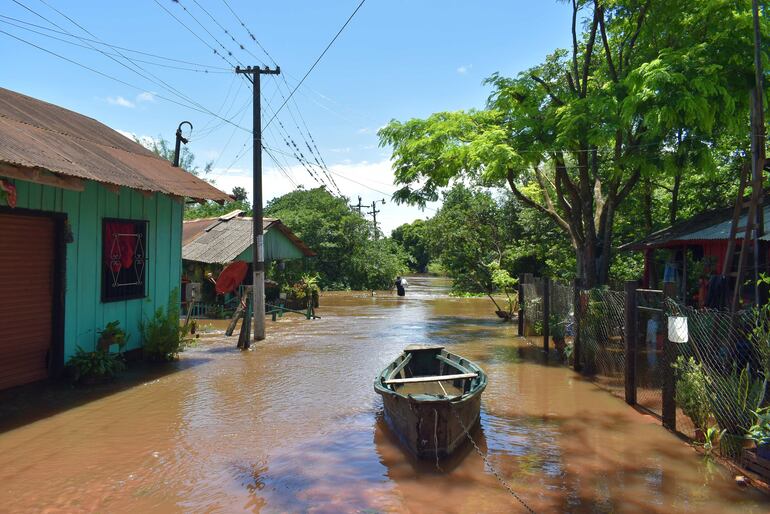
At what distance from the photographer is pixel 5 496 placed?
5219 millimetres

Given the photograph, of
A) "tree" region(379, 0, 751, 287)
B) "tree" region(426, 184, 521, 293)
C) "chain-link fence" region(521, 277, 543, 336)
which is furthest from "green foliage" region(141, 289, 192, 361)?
"tree" region(426, 184, 521, 293)

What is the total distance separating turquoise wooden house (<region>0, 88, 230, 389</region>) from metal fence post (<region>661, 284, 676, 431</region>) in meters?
8.21

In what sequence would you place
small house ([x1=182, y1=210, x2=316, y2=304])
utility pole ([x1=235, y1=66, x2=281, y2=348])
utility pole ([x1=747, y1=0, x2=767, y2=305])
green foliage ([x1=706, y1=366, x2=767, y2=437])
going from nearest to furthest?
green foliage ([x1=706, y1=366, x2=767, y2=437]) < utility pole ([x1=747, y1=0, x2=767, y2=305]) < utility pole ([x1=235, y1=66, x2=281, y2=348]) < small house ([x1=182, y1=210, x2=316, y2=304])

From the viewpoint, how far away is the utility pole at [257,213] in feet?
49.3

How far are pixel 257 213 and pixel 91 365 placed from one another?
682 centimetres

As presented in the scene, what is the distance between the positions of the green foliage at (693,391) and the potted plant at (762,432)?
93cm

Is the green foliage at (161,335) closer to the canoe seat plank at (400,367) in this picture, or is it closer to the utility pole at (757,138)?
the canoe seat plank at (400,367)

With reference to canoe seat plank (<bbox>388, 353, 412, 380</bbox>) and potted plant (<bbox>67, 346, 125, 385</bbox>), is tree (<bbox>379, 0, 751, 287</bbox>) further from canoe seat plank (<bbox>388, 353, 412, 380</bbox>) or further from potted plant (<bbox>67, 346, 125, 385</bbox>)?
potted plant (<bbox>67, 346, 125, 385</bbox>)

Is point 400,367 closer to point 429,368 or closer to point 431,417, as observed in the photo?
point 429,368

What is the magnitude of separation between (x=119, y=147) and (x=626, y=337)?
35.9 feet

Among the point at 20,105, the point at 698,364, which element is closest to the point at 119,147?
the point at 20,105

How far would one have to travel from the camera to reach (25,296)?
8.62 metres

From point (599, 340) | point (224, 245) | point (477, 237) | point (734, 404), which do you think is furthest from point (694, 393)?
point (477, 237)

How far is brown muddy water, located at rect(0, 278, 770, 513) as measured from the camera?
527 centimetres
